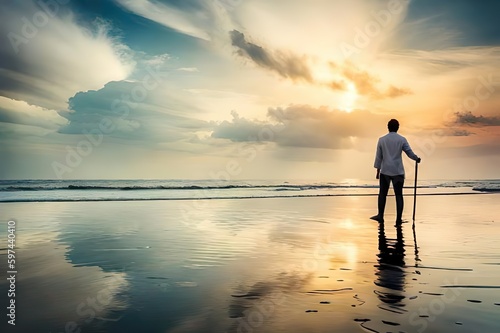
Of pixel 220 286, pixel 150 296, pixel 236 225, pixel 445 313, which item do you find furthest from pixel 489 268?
pixel 236 225

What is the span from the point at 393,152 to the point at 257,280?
7.91 meters

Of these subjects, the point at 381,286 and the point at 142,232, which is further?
the point at 142,232

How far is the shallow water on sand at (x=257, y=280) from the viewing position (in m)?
3.37

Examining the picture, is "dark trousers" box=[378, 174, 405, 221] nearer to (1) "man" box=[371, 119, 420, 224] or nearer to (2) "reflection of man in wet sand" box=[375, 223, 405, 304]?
(1) "man" box=[371, 119, 420, 224]

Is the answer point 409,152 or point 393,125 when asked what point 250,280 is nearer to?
point 409,152

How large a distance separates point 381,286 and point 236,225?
647 centimetres

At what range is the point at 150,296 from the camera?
4113 millimetres

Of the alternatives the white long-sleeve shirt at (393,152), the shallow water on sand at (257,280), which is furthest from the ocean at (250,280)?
the white long-sleeve shirt at (393,152)

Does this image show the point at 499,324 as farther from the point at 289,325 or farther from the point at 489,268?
the point at 489,268

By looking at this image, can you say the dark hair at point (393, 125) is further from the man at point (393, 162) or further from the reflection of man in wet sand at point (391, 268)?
the reflection of man in wet sand at point (391, 268)

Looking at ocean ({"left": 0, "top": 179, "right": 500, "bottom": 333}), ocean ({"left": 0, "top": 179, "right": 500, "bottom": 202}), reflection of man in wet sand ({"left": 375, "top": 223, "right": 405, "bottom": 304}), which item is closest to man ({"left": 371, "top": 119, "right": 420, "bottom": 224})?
ocean ({"left": 0, "top": 179, "right": 500, "bottom": 333})

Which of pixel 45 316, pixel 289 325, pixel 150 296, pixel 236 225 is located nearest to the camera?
pixel 289 325

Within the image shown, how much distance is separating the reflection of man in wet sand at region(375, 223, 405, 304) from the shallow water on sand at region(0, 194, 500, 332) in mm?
18

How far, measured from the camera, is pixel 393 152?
11.6 meters
